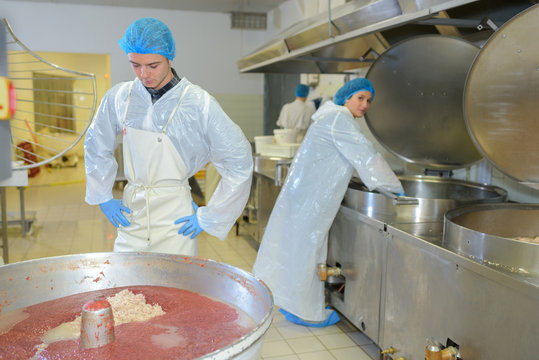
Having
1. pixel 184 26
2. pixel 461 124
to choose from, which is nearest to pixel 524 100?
pixel 461 124

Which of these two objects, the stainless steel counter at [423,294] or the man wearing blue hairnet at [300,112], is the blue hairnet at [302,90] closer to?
the man wearing blue hairnet at [300,112]

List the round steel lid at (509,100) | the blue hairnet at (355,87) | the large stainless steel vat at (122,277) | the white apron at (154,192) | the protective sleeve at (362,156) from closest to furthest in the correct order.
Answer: the large stainless steel vat at (122,277) → the round steel lid at (509,100) → the white apron at (154,192) → the protective sleeve at (362,156) → the blue hairnet at (355,87)

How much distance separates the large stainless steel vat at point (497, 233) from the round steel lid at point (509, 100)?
0.80ft

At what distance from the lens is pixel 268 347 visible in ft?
8.00

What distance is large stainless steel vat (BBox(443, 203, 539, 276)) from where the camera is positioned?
1414mm

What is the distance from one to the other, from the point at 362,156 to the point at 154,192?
1.13 metres

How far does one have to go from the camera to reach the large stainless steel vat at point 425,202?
2.08 meters

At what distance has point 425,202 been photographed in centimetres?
216

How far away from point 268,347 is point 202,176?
4.30 meters

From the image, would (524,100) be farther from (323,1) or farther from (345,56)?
(323,1)

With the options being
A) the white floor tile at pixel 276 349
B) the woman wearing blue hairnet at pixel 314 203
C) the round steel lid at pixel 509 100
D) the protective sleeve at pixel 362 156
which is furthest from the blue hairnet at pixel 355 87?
the white floor tile at pixel 276 349

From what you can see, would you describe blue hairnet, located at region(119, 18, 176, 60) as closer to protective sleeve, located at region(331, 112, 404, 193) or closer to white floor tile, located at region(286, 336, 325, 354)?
protective sleeve, located at region(331, 112, 404, 193)

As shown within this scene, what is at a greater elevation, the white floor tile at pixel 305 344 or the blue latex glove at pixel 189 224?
the blue latex glove at pixel 189 224

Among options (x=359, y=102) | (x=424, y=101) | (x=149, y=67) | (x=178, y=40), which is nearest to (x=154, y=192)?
(x=149, y=67)
